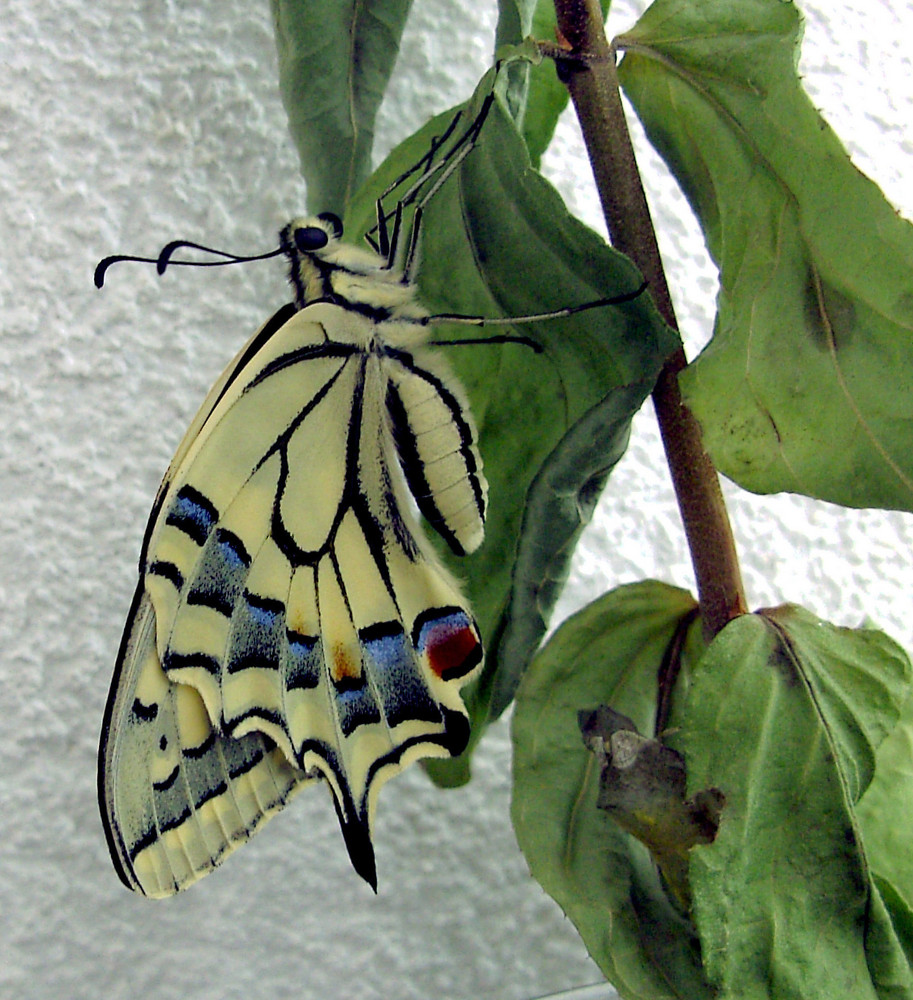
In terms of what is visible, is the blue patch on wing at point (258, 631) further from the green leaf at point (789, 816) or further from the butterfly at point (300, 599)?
the green leaf at point (789, 816)

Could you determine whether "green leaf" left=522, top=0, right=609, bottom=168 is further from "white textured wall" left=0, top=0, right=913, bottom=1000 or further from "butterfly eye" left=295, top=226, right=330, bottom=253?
"white textured wall" left=0, top=0, right=913, bottom=1000

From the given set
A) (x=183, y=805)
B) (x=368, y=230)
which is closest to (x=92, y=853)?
(x=183, y=805)

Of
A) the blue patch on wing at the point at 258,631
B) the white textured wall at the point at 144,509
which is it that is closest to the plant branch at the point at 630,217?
the blue patch on wing at the point at 258,631

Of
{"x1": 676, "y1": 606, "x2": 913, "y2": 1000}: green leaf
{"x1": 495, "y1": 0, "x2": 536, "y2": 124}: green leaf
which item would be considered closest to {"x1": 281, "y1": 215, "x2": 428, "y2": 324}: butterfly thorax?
{"x1": 495, "y1": 0, "x2": 536, "y2": 124}: green leaf

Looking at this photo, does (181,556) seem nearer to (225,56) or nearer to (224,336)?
(224,336)

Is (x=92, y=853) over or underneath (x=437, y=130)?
underneath

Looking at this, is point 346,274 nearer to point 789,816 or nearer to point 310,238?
point 310,238
